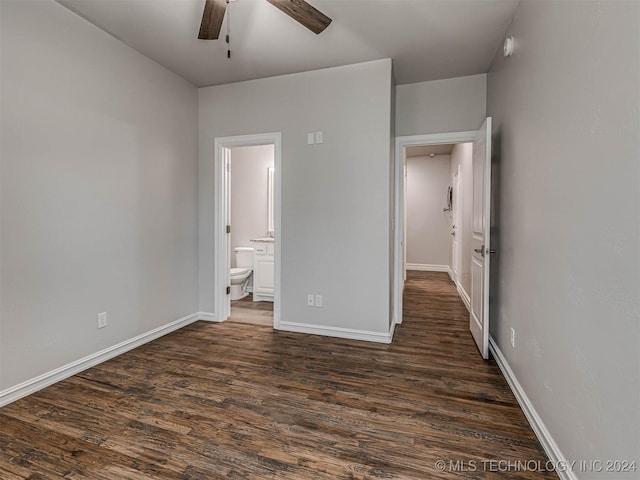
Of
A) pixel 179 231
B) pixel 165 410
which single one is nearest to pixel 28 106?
pixel 179 231

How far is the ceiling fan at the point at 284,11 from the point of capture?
186cm

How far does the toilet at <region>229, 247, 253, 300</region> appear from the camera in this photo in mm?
4680

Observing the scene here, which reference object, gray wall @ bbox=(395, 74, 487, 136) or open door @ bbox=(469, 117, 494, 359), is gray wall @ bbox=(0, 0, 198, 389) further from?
open door @ bbox=(469, 117, 494, 359)

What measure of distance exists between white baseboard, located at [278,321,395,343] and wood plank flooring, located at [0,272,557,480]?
7.5 inches

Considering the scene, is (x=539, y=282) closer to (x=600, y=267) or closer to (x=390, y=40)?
(x=600, y=267)

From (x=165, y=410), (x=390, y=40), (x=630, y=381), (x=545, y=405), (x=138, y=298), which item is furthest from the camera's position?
(x=138, y=298)

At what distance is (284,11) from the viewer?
1.94 m

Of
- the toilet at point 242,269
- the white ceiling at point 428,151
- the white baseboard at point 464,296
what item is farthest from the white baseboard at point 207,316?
the white ceiling at point 428,151

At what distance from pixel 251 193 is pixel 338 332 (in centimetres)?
289

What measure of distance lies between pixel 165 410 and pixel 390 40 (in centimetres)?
313

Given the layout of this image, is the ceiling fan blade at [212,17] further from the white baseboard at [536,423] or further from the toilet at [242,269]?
the toilet at [242,269]

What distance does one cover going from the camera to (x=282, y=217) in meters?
3.40

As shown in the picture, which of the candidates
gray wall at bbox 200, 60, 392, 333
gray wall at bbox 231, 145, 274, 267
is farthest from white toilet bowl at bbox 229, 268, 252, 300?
gray wall at bbox 200, 60, 392, 333

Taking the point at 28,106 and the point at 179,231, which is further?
the point at 179,231
